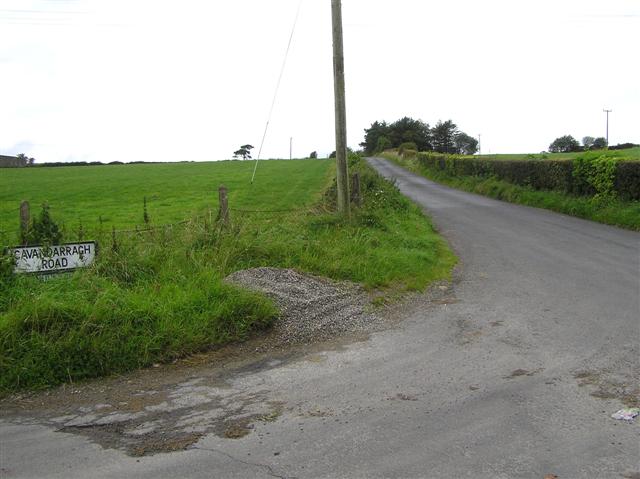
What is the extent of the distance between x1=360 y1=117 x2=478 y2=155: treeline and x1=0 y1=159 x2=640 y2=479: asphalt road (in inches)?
3768

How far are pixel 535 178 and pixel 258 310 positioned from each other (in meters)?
19.9

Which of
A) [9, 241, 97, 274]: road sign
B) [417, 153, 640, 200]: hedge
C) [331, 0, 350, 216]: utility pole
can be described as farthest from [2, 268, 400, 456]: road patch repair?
[417, 153, 640, 200]: hedge

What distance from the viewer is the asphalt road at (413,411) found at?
3871 millimetres

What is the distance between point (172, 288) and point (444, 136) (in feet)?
364

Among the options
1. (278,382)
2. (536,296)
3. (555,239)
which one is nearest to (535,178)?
(555,239)

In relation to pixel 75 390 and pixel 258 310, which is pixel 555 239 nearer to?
pixel 258 310

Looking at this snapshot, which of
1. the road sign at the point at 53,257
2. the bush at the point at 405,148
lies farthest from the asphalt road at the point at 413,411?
the bush at the point at 405,148

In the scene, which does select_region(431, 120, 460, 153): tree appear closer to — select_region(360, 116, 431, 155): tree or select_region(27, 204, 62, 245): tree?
select_region(360, 116, 431, 155): tree

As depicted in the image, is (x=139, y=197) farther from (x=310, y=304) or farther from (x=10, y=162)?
(x=10, y=162)

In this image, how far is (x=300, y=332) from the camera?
275 inches

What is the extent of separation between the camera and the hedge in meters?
18.3

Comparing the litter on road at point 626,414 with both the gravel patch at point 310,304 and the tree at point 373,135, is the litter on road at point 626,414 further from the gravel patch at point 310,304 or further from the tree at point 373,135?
the tree at point 373,135

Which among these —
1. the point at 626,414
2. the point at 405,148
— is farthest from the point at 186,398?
the point at 405,148

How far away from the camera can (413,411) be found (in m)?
4.73
